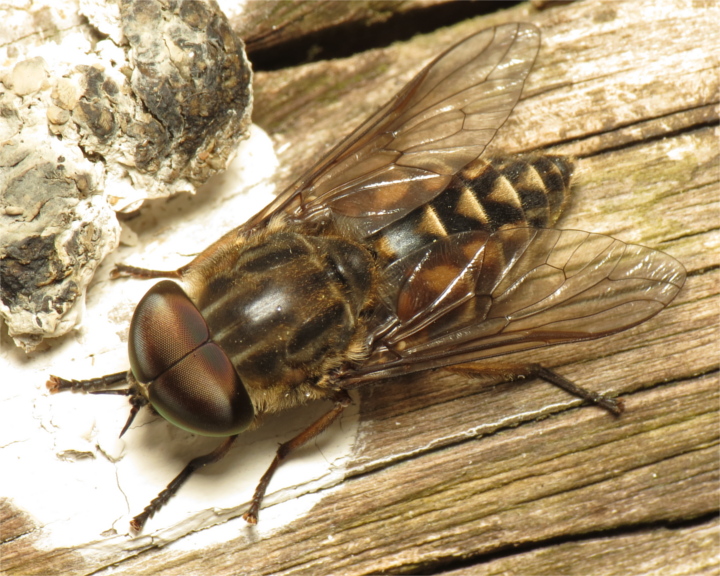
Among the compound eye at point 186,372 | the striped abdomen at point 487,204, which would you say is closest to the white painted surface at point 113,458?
the compound eye at point 186,372

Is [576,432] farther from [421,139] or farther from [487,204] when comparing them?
[421,139]

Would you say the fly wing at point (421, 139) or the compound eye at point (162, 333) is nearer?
the compound eye at point (162, 333)

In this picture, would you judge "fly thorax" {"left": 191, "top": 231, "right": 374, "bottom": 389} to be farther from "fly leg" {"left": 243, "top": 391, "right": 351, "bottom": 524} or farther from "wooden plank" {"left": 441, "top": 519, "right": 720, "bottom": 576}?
"wooden plank" {"left": 441, "top": 519, "right": 720, "bottom": 576}

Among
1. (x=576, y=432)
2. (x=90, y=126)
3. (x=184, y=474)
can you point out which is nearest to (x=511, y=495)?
(x=576, y=432)

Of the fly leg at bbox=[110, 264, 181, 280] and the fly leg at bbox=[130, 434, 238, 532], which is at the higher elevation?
the fly leg at bbox=[110, 264, 181, 280]

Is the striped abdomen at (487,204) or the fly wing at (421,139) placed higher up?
the fly wing at (421,139)

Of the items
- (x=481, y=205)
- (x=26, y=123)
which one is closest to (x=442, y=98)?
(x=481, y=205)

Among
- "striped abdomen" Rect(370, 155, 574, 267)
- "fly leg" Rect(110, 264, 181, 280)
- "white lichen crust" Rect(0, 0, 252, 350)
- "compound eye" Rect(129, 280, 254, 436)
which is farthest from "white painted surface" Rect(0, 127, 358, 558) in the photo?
"striped abdomen" Rect(370, 155, 574, 267)

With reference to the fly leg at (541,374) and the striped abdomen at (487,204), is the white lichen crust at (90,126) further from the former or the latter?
the fly leg at (541,374)
